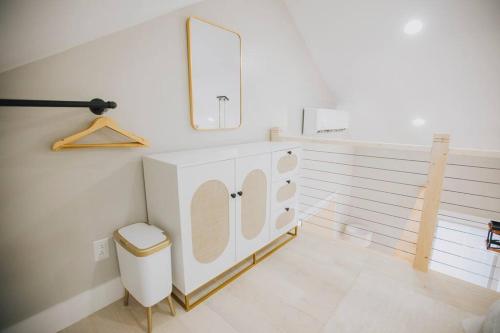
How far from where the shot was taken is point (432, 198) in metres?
1.76

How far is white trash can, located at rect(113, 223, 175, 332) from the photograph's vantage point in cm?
126

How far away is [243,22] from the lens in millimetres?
2113

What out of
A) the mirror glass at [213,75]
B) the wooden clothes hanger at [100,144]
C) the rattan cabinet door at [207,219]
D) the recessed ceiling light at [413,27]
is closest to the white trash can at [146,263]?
the rattan cabinet door at [207,219]

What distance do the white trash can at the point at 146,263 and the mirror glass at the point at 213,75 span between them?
87cm

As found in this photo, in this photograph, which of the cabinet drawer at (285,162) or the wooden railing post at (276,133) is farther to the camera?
the wooden railing post at (276,133)

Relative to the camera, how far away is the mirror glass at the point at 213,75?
173cm

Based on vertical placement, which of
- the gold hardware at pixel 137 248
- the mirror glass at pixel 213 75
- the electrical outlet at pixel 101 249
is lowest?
the electrical outlet at pixel 101 249

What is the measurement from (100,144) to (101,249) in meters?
0.65

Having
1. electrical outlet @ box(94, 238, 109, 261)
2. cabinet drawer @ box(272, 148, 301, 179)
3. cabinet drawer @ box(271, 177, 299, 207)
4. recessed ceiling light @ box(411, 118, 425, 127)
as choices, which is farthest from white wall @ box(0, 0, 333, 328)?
recessed ceiling light @ box(411, 118, 425, 127)

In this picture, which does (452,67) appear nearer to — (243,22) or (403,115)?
(403,115)

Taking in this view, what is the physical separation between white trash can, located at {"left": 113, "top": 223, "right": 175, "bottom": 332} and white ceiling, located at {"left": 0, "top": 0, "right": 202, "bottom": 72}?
1.00 meters

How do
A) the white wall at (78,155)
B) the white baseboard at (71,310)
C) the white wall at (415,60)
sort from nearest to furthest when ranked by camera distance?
1. the white wall at (78,155)
2. the white baseboard at (71,310)
3. the white wall at (415,60)

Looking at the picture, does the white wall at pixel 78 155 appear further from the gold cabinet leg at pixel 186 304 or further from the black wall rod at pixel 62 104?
the gold cabinet leg at pixel 186 304

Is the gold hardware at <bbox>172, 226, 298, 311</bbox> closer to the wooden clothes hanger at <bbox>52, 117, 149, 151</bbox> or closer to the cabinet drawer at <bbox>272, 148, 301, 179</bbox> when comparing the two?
the cabinet drawer at <bbox>272, 148, 301, 179</bbox>
